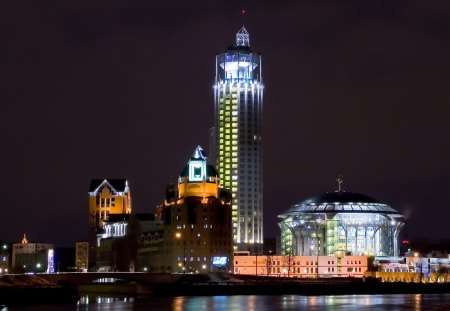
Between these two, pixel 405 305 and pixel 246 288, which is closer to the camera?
pixel 405 305

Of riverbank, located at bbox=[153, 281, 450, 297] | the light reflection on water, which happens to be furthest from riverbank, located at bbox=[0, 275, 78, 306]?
riverbank, located at bbox=[153, 281, 450, 297]

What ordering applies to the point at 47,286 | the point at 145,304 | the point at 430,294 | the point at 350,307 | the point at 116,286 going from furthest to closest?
the point at 116,286
the point at 430,294
the point at 47,286
the point at 145,304
the point at 350,307

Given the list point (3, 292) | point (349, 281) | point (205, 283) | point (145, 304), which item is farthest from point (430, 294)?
point (3, 292)

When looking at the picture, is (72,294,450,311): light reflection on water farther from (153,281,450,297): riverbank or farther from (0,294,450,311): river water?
(153,281,450,297): riverbank

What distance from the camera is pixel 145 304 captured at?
14162 centimetres

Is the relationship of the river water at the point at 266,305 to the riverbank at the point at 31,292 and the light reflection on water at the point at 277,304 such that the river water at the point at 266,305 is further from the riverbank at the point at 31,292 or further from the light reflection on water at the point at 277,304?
the riverbank at the point at 31,292

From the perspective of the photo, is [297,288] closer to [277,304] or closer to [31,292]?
[277,304]

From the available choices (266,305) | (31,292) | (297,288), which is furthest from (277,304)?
(297,288)

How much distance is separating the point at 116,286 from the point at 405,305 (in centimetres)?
7762

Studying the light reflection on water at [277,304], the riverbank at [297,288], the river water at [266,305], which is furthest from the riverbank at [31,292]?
the riverbank at [297,288]

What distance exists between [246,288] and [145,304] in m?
37.9

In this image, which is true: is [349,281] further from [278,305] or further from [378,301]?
[278,305]

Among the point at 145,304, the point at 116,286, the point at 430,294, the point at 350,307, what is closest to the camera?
the point at 350,307

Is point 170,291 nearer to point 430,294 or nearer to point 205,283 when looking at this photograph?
point 205,283
